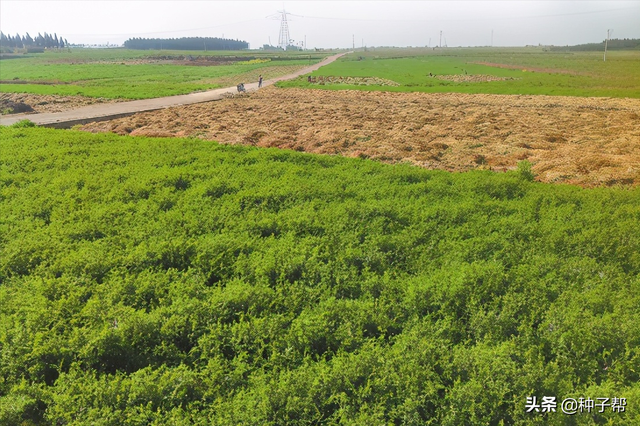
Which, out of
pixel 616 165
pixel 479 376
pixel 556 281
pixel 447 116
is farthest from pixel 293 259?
pixel 447 116

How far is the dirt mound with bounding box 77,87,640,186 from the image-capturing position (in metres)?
13.6

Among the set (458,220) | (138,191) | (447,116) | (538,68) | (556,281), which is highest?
(538,68)

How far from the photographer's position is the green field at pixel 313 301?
4.20 meters

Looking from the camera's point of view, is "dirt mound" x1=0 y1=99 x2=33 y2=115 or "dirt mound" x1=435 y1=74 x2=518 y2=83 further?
"dirt mound" x1=435 y1=74 x2=518 y2=83

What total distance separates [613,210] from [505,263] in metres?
3.73

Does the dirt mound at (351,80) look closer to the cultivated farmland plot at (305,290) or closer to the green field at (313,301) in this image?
the cultivated farmland plot at (305,290)

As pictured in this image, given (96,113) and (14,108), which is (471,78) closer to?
(96,113)

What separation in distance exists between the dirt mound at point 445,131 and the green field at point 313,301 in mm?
4266

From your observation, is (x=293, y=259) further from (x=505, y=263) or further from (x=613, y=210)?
(x=613, y=210)

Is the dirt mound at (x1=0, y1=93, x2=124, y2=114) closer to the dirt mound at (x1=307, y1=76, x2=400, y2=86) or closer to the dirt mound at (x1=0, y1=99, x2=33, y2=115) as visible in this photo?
the dirt mound at (x1=0, y1=99, x2=33, y2=115)

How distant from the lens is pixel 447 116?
928 inches

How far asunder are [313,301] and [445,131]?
612 inches

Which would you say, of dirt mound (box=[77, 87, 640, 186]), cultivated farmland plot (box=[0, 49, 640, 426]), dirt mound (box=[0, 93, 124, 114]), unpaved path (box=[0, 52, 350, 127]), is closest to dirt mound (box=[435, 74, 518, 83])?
dirt mound (box=[77, 87, 640, 186])

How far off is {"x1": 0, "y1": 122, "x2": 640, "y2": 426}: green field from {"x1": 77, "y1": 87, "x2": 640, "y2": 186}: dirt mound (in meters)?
4.27
